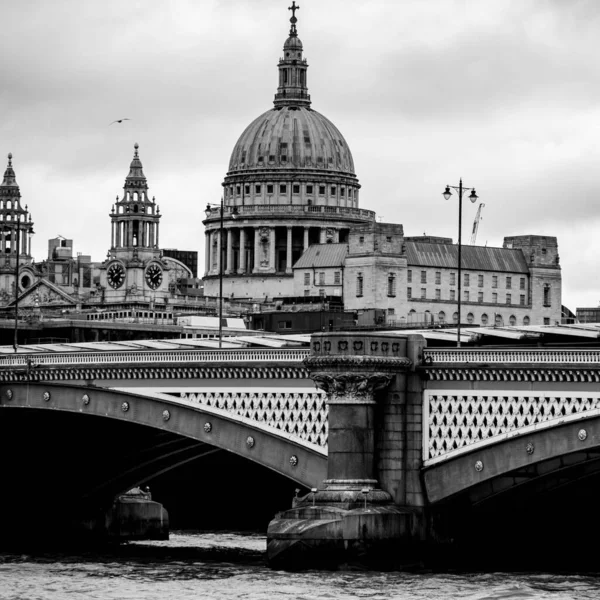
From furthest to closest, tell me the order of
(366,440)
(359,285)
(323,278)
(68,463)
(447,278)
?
(323,278) → (447,278) → (359,285) → (68,463) → (366,440)

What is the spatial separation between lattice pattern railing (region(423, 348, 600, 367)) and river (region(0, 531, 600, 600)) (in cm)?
604

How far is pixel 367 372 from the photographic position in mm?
65938

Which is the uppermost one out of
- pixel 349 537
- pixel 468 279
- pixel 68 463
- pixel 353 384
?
pixel 468 279

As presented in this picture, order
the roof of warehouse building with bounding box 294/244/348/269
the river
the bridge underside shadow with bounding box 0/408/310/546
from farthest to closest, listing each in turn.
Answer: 1. the roof of warehouse building with bounding box 294/244/348/269
2. the bridge underside shadow with bounding box 0/408/310/546
3. the river

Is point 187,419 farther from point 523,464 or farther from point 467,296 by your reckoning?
point 467,296

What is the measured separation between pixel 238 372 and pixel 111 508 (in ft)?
62.8

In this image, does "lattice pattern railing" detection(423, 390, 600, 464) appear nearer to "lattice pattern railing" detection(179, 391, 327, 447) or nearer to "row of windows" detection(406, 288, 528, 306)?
"lattice pattern railing" detection(179, 391, 327, 447)

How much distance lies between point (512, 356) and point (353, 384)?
16.5 feet

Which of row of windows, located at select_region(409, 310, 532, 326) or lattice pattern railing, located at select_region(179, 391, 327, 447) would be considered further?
row of windows, located at select_region(409, 310, 532, 326)

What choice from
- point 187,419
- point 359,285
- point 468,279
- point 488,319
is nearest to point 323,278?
point 359,285

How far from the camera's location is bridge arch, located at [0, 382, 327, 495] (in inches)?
2689

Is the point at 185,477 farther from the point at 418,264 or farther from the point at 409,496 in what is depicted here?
the point at 418,264

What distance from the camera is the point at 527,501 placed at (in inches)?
2739

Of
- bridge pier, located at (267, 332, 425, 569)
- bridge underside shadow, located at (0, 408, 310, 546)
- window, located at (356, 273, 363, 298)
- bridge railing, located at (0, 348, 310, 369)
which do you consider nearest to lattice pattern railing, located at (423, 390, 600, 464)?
bridge pier, located at (267, 332, 425, 569)
